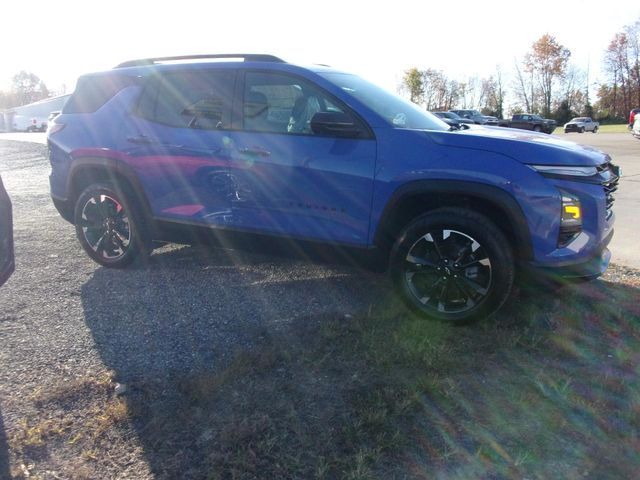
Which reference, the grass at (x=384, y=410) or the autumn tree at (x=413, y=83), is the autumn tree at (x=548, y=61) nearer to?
the autumn tree at (x=413, y=83)

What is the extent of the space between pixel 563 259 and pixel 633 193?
22.6 feet

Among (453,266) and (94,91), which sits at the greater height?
(94,91)

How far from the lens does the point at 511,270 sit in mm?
3592

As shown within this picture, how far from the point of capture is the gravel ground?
3354 millimetres

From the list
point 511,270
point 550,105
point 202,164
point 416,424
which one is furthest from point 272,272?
point 550,105

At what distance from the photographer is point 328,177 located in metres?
3.96

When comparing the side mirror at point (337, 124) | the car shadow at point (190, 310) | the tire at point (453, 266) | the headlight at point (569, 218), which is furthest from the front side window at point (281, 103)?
the headlight at point (569, 218)

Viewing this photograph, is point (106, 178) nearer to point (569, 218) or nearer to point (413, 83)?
point (569, 218)

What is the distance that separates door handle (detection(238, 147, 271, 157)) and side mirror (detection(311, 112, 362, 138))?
0.48m

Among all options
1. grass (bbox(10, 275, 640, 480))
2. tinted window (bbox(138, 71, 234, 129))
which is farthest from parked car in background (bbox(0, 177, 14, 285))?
tinted window (bbox(138, 71, 234, 129))

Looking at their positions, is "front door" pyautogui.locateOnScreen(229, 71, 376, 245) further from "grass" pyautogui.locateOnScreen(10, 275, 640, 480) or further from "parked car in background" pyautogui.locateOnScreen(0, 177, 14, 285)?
"parked car in background" pyautogui.locateOnScreen(0, 177, 14, 285)

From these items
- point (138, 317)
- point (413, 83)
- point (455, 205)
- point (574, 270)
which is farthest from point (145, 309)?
point (413, 83)

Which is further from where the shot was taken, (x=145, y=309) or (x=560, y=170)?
(x=145, y=309)

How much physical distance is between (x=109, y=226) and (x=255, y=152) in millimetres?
1890
